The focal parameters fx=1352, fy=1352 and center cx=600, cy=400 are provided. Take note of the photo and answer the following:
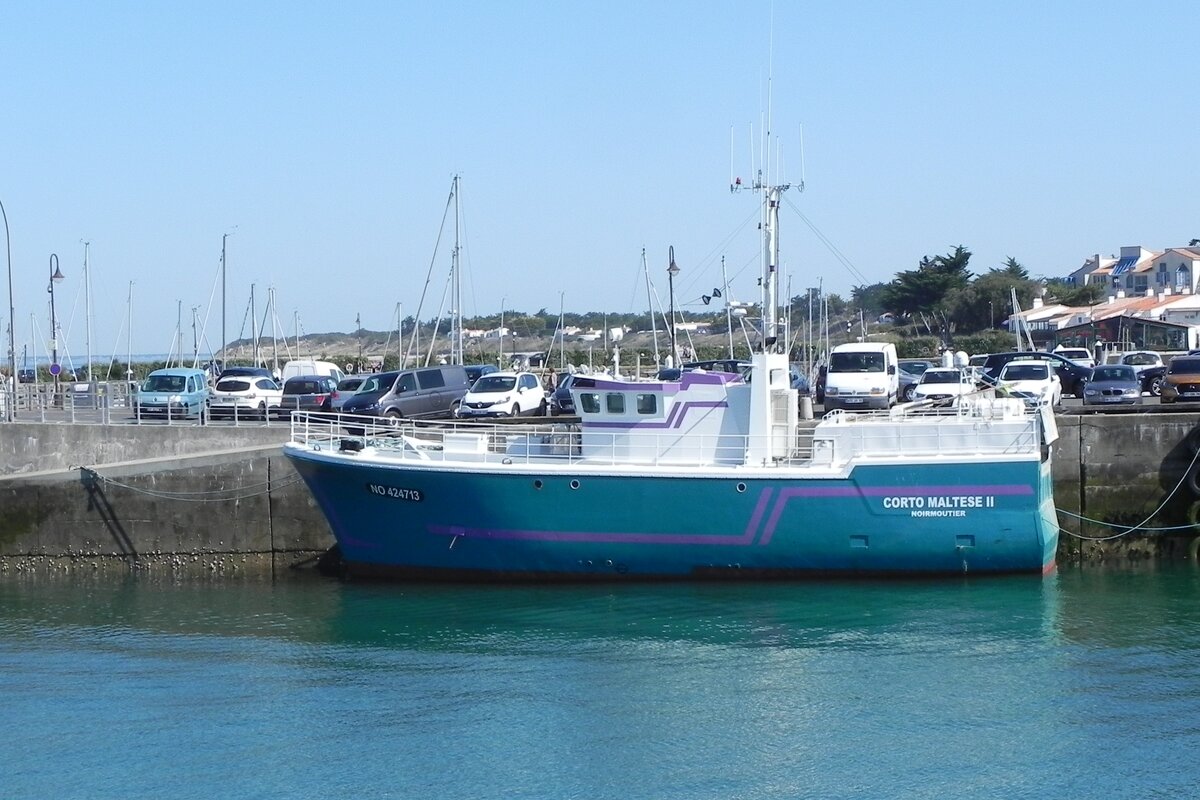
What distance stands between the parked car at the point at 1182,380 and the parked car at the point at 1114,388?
0.69 metres

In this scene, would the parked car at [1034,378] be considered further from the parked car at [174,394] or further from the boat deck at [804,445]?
the parked car at [174,394]

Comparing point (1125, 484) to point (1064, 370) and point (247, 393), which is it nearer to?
point (1064, 370)

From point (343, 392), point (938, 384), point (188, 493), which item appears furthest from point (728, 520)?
point (343, 392)

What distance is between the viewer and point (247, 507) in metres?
23.7

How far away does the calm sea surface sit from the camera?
44.5 feet

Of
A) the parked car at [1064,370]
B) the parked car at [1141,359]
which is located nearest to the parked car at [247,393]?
the parked car at [1064,370]

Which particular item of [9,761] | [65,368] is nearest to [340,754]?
[9,761]

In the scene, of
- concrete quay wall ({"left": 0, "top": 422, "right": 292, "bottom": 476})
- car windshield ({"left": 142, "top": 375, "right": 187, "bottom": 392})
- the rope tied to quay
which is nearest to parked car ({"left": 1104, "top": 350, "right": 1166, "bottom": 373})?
concrete quay wall ({"left": 0, "top": 422, "right": 292, "bottom": 476})

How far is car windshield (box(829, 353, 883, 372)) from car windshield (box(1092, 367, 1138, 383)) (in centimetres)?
604

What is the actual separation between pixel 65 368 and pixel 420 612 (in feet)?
191

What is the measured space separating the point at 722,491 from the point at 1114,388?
15.5 meters

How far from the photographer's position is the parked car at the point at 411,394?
103 feet

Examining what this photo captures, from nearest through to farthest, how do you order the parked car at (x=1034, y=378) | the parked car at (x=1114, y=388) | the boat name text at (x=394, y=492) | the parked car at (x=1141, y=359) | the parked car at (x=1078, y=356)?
1. the boat name text at (x=394, y=492)
2. the parked car at (x=1034, y=378)
3. the parked car at (x=1114, y=388)
4. the parked car at (x=1141, y=359)
5. the parked car at (x=1078, y=356)

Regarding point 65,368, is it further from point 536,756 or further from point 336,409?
point 536,756
